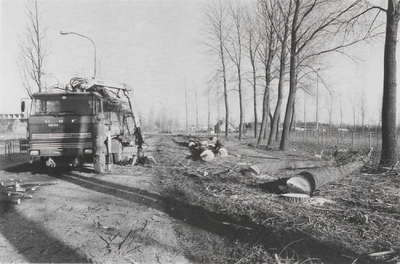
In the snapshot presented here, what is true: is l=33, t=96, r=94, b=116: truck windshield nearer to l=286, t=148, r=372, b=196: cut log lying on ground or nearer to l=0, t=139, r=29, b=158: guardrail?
l=0, t=139, r=29, b=158: guardrail

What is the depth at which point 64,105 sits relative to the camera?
30.2 feet

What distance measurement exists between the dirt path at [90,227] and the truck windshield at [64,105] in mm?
2776

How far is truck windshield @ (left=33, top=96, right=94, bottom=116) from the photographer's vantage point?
29.9 ft

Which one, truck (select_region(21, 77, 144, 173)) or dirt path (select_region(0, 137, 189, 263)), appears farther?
truck (select_region(21, 77, 144, 173))

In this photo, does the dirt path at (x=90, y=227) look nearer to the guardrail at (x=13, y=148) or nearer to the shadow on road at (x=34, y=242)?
the shadow on road at (x=34, y=242)

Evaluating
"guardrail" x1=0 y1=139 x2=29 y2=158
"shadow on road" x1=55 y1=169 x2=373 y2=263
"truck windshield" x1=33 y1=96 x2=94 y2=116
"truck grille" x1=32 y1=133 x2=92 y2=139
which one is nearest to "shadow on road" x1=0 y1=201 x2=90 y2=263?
"shadow on road" x1=55 y1=169 x2=373 y2=263

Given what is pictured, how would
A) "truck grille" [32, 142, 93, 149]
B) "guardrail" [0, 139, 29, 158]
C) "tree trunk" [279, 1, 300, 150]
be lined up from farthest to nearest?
"guardrail" [0, 139, 29, 158], "tree trunk" [279, 1, 300, 150], "truck grille" [32, 142, 93, 149]

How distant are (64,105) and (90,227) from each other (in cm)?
592

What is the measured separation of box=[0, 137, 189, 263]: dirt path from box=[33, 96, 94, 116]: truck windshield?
2776 mm

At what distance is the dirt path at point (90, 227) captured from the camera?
11.8 feet

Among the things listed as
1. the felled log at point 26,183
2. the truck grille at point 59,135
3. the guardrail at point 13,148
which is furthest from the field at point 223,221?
the guardrail at point 13,148

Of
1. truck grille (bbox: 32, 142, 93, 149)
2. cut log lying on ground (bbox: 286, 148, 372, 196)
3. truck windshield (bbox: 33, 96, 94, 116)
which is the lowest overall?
cut log lying on ground (bbox: 286, 148, 372, 196)

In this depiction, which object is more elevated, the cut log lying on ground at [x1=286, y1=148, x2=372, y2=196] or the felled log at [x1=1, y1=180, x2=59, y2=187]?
the cut log lying on ground at [x1=286, y1=148, x2=372, y2=196]

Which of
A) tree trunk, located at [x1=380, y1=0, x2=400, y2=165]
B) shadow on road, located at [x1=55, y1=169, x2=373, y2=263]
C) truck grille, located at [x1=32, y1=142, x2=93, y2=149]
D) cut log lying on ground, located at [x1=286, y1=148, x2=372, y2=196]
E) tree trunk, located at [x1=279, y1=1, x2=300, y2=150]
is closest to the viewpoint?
shadow on road, located at [x1=55, y1=169, x2=373, y2=263]
